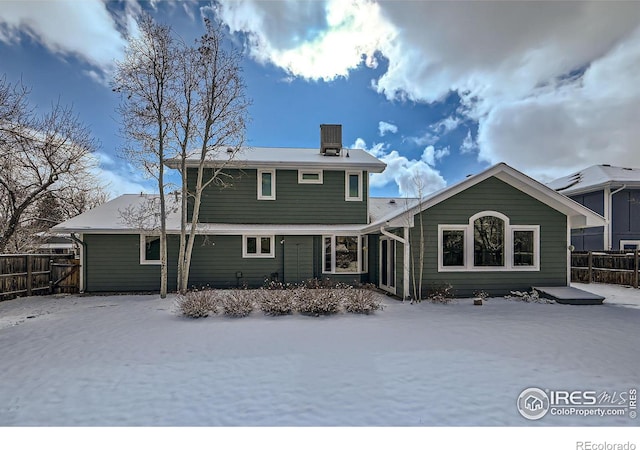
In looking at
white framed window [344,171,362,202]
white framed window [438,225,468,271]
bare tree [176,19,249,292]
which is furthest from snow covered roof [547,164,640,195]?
bare tree [176,19,249,292]

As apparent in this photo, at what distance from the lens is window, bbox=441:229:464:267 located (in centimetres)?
998

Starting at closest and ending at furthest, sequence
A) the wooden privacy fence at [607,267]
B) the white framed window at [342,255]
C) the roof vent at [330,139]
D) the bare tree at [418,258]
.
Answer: the bare tree at [418,258] < the wooden privacy fence at [607,267] < the white framed window at [342,255] < the roof vent at [330,139]

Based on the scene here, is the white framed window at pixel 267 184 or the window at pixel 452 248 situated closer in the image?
the window at pixel 452 248

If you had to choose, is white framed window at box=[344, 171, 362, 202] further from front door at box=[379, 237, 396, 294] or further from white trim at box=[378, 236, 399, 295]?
front door at box=[379, 237, 396, 294]

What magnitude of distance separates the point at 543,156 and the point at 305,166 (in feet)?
37.0

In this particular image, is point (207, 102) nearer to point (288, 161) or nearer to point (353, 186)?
point (288, 161)

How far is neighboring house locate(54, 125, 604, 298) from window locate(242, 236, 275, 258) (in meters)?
0.04

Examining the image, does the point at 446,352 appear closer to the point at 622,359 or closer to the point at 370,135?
the point at 622,359

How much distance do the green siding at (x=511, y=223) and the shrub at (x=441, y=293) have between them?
134 mm

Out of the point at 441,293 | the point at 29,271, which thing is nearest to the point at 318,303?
the point at 441,293

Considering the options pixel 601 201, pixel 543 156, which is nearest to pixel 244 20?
pixel 543 156

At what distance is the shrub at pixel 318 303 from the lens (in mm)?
7680

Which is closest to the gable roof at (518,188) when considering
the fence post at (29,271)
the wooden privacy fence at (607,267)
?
the wooden privacy fence at (607,267)

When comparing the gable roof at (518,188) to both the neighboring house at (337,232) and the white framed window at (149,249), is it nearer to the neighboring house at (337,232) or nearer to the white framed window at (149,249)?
the neighboring house at (337,232)
